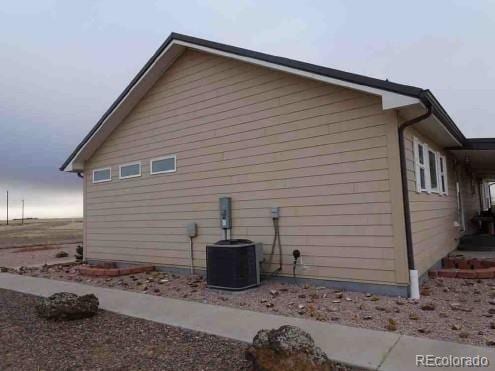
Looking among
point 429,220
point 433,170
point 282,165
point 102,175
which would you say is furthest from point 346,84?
point 102,175

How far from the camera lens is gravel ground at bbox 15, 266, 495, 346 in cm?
429

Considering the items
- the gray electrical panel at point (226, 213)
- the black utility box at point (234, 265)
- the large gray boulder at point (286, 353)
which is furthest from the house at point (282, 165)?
the large gray boulder at point (286, 353)

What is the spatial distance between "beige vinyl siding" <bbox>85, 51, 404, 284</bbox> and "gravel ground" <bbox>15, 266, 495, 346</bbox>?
53 cm

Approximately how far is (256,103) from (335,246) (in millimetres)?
3082

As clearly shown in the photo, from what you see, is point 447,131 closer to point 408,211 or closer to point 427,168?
point 427,168

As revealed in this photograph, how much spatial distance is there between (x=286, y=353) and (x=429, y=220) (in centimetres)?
540

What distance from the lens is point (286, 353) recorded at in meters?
3.03

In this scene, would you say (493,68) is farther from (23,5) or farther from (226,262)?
(23,5)

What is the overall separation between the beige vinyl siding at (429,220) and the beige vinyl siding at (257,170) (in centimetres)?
79

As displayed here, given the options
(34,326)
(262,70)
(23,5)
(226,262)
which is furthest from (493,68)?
(34,326)

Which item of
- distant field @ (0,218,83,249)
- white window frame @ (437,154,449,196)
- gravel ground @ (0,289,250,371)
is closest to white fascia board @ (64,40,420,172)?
gravel ground @ (0,289,250,371)

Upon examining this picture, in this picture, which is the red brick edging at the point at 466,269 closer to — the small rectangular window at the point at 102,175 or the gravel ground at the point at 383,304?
the gravel ground at the point at 383,304

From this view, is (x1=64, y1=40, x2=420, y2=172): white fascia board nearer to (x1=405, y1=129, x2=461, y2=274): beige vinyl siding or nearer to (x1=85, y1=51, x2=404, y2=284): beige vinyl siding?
(x1=85, y1=51, x2=404, y2=284): beige vinyl siding

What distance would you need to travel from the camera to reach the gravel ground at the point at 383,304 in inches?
169
